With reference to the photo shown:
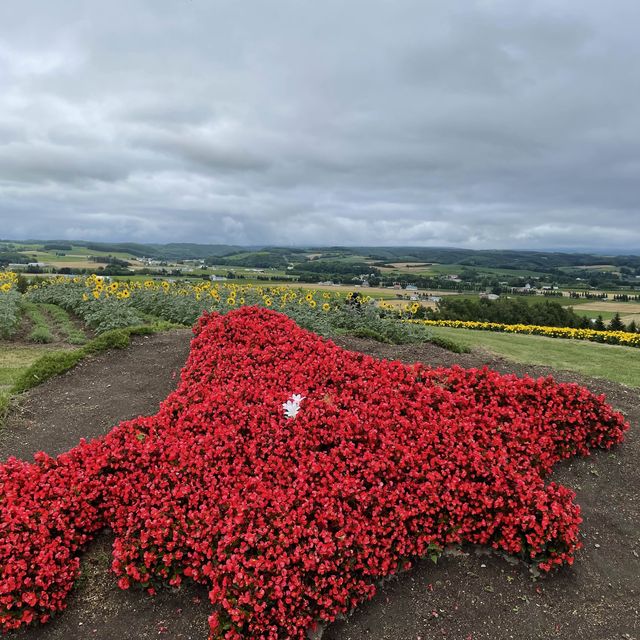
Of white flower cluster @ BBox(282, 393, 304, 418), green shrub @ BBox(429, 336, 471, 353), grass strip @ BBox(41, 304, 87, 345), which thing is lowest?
grass strip @ BBox(41, 304, 87, 345)

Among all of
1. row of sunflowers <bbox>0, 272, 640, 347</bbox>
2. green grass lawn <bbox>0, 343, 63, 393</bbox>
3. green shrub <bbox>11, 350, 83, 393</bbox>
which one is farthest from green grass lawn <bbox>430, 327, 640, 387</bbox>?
green grass lawn <bbox>0, 343, 63, 393</bbox>

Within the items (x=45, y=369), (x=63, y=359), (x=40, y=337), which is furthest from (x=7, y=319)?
(x=45, y=369)

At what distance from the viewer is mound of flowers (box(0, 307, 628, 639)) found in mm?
3355

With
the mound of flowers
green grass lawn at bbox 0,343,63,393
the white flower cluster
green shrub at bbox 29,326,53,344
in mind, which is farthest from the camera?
green shrub at bbox 29,326,53,344

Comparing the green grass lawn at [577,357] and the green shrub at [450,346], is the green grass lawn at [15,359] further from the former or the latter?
the green grass lawn at [577,357]

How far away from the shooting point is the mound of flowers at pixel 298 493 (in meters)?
3.36

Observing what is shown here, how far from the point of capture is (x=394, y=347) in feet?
34.3

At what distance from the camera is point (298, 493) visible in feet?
12.9

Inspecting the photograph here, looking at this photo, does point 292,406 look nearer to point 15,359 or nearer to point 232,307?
point 15,359

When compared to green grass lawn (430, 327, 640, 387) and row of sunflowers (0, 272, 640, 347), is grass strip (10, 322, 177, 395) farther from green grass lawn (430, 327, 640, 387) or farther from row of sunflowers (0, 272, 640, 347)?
green grass lawn (430, 327, 640, 387)

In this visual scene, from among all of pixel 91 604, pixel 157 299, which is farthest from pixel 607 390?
pixel 157 299

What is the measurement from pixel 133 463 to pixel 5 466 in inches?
44.7

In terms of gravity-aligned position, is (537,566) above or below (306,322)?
below

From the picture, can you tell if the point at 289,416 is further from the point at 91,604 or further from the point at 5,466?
the point at 5,466
